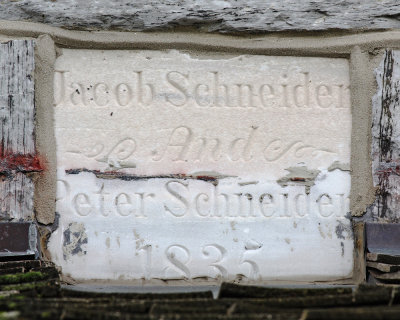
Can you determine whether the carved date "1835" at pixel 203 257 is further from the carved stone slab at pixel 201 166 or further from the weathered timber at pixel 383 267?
Answer: the weathered timber at pixel 383 267

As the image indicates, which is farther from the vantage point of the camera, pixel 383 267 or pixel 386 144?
pixel 386 144

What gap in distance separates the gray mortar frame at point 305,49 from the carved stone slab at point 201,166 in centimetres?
4

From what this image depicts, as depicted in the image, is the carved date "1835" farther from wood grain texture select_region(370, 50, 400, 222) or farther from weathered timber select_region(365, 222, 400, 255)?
wood grain texture select_region(370, 50, 400, 222)

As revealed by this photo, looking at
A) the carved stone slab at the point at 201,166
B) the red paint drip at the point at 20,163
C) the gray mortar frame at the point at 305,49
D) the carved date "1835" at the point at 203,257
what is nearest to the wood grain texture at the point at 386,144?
the gray mortar frame at the point at 305,49

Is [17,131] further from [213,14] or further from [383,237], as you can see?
[383,237]

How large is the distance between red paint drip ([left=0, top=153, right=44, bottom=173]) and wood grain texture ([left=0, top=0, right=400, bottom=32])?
23.2 inches

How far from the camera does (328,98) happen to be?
2.96 m

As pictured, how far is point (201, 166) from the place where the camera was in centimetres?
290

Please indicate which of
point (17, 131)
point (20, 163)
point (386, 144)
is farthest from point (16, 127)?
point (386, 144)

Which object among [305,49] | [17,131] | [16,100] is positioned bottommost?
[17,131]

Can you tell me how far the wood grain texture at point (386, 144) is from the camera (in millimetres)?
2920

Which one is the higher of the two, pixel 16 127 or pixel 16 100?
pixel 16 100

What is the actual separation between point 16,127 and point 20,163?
155mm

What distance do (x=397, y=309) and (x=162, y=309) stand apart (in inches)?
25.5
